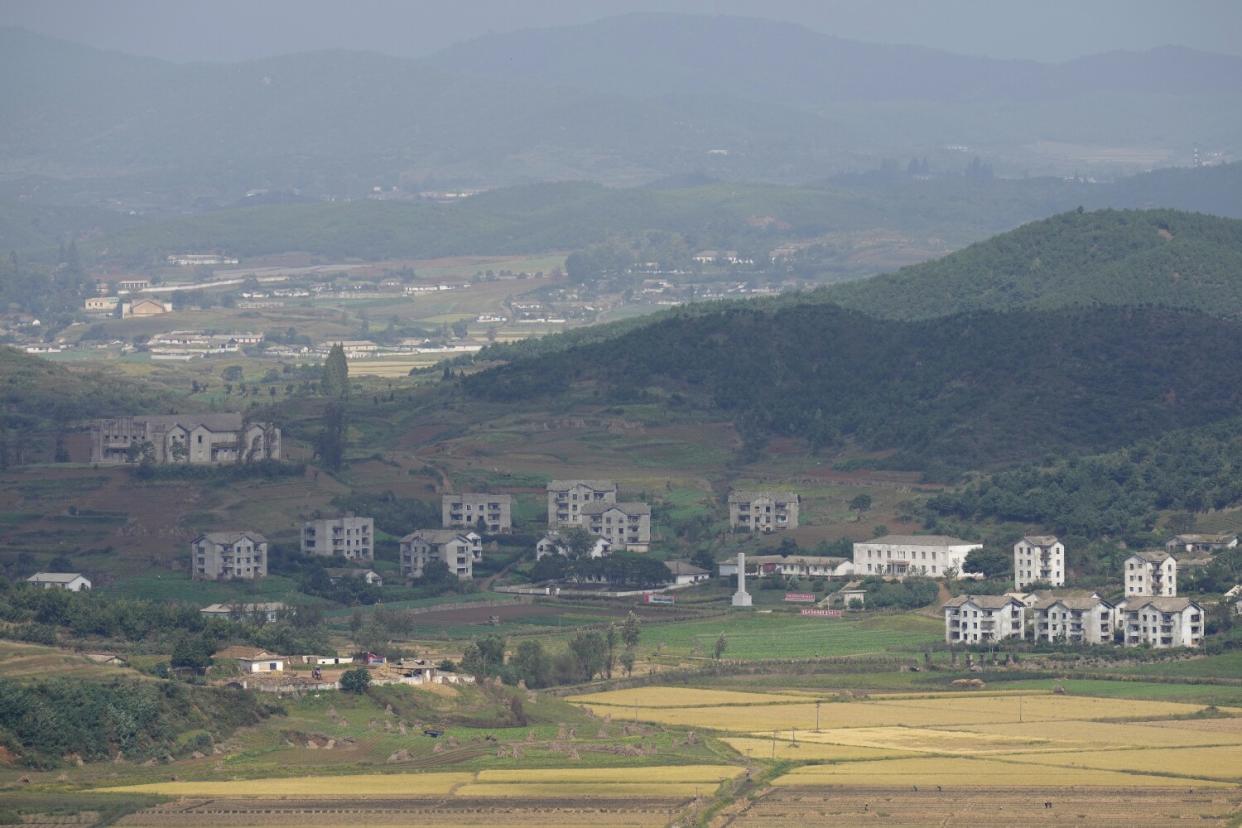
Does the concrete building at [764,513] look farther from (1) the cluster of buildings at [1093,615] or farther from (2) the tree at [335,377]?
(2) the tree at [335,377]

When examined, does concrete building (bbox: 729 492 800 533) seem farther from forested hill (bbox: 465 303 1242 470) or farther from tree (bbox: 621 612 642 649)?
tree (bbox: 621 612 642 649)

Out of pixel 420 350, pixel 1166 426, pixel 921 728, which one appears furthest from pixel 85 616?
pixel 420 350

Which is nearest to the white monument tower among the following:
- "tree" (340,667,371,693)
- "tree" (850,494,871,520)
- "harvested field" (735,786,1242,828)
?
"tree" (850,494,871,520)

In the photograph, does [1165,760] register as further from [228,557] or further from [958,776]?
[228,557]

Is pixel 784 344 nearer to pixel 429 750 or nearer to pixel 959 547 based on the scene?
pixel 959 547

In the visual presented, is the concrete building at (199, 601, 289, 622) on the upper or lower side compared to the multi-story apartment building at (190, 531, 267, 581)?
lower

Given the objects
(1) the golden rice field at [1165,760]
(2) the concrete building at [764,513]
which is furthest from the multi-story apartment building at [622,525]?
(1) the golden rice field at [1165,760]
